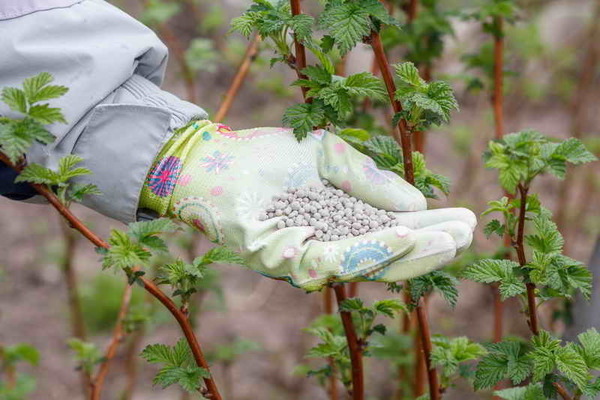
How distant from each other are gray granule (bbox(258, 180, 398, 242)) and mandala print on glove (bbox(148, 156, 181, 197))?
0.62 feet

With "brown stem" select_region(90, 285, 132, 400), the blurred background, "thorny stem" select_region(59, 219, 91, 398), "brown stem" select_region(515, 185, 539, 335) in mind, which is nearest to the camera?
"brown stem" select_region(515, 185, 539, 335)

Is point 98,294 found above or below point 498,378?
below

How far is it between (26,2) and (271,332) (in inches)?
82.5

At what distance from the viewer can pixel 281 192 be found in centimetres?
130

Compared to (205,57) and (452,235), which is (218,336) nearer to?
(205,57)

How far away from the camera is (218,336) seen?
3.06m

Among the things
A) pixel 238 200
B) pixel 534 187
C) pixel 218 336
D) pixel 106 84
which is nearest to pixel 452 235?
pixel 238 200

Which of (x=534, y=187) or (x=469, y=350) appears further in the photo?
(x=534, y=187)

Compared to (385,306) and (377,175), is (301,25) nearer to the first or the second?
(377,175)

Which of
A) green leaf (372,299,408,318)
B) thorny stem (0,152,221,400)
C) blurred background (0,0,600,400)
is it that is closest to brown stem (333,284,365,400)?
green leaf (372,299,408,318)

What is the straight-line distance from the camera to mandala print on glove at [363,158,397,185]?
1265 millimetres

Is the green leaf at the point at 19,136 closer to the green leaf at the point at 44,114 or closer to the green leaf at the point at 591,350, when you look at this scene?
the green leaf at the point at 44,114

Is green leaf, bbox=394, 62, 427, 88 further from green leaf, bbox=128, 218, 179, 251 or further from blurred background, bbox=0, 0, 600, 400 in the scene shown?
blurred background, bbox=0, 0, 600, 400

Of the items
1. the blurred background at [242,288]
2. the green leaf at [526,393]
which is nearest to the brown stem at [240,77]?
the blurred background at [242,288]
